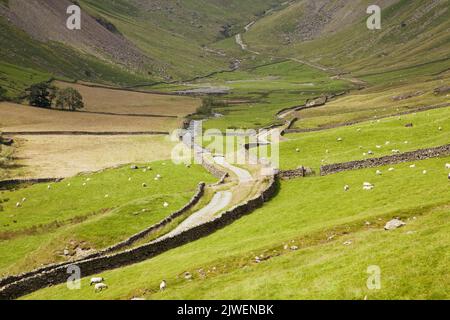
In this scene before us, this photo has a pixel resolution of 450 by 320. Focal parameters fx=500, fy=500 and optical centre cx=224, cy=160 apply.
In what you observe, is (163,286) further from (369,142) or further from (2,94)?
(2,94)

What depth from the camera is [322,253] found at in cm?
2908

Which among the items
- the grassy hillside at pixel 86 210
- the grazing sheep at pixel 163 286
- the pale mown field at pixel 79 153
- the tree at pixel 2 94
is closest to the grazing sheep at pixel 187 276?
the grazing sheep at pixel 163 286

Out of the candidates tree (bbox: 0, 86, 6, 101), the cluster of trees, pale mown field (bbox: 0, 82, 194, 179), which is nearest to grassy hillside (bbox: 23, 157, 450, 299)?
pale mown field (bbox: 0, 82, 194, 179)

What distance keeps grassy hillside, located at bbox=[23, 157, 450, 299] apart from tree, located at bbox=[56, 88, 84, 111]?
15089 centimetres

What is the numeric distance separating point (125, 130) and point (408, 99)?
81930mm

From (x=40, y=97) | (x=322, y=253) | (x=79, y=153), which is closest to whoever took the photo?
(x=322, y=253)

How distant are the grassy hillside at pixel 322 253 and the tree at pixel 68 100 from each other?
5940 inches

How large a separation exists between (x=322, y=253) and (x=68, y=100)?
170 meters

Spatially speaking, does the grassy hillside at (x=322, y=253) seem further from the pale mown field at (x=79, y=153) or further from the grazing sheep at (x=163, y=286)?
the pale mown field at (x=79, y=153)

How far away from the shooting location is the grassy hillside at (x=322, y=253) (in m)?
23.4

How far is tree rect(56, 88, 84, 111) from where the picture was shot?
604 ft

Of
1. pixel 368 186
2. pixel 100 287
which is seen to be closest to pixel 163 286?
pixel 100 287

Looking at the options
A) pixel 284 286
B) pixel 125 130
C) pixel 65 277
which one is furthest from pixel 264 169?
pixel 125 130
